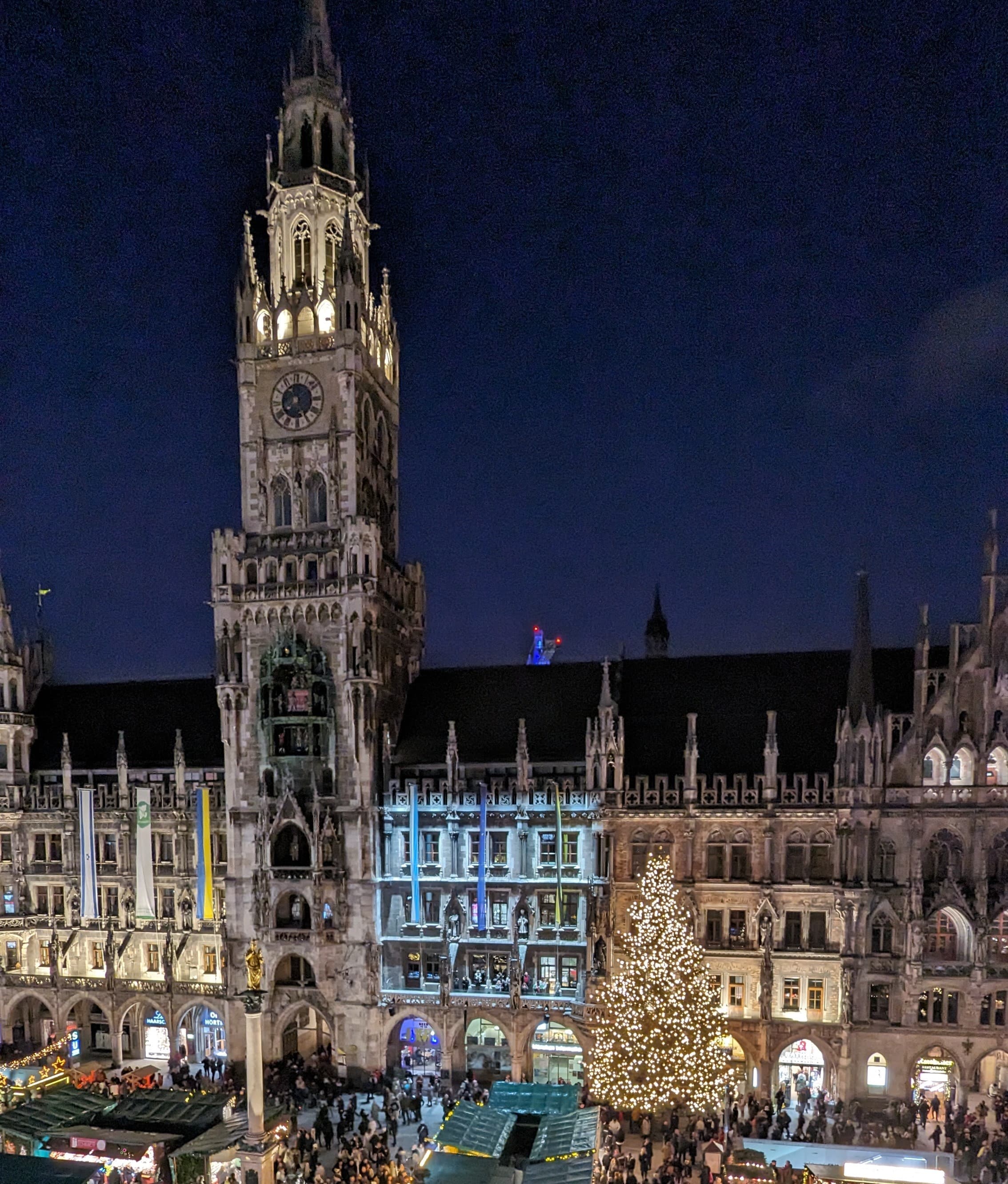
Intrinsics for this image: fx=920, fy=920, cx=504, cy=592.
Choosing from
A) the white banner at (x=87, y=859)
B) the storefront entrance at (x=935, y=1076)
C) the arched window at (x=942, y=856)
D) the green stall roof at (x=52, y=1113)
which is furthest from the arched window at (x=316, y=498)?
the storefront entrance at (x=935, y=1076)

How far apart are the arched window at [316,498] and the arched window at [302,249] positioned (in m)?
11.0

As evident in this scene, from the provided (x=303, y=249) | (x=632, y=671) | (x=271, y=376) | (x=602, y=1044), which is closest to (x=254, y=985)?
(x=602, y=1044)

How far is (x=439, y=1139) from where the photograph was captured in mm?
30359

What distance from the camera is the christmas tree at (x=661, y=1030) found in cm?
3328

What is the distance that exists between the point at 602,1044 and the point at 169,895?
25.0 metres

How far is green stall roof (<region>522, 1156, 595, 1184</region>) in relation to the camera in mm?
26812

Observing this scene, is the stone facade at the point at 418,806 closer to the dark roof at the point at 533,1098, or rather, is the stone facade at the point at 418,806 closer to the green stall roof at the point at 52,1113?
the dark roof at the point at 533,1098

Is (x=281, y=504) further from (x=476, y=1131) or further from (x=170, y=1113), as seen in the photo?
(x=476, y=1131)

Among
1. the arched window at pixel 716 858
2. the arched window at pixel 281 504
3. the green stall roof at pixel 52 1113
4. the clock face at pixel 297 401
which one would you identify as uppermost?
the clock face at pixel 297 401

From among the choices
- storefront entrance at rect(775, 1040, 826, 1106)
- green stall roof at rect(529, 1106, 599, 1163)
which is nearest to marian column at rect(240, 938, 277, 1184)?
green stall roof at rect(529, 1106, 599, 1163)

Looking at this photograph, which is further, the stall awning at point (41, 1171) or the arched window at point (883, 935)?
the arched window at point (883, 935)

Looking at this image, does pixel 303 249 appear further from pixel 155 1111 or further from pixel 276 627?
pixel 155 1111

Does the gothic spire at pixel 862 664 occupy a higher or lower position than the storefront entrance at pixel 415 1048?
higher

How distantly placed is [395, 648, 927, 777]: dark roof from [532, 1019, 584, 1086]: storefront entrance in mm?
12208
